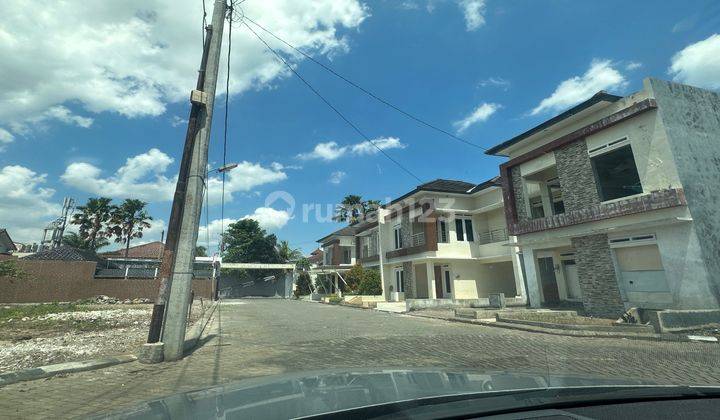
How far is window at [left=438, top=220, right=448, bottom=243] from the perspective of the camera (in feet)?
82.3

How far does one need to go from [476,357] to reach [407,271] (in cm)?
2037

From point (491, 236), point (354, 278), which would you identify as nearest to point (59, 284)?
point (354, 278)

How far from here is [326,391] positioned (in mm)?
2219

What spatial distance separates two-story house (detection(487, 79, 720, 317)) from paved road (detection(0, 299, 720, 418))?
3.79m

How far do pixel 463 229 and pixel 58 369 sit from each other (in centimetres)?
2290

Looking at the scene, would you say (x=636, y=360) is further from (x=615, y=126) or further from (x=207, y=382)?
(x=615, y=126)

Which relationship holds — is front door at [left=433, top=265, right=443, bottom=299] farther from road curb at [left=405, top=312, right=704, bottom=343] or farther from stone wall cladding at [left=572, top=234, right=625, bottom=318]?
road curb at [left=405, top=312, right=704, bottom=343]

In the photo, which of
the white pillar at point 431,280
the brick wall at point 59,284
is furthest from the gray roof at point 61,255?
the white pillar at point 431,280

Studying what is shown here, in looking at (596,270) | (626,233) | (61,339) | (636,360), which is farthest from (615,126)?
(61,339)

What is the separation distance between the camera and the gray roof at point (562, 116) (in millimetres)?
14068

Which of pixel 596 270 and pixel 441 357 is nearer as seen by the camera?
pixel 441 357

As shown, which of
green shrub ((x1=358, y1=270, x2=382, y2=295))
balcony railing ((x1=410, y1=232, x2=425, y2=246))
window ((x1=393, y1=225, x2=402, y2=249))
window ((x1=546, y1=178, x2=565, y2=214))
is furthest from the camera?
green shrub ((x1=358, y1=270, x2=382, y2=295))

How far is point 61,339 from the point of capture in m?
10.0

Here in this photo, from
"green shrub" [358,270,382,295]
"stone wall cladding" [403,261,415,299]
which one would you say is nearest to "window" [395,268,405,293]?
"stone wall cladding" [403,261,415,299]
